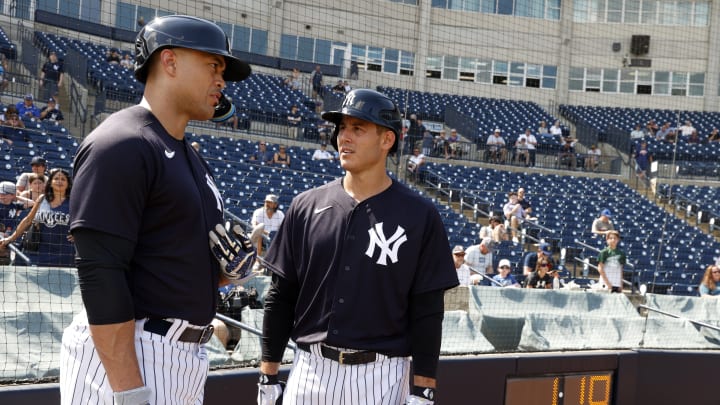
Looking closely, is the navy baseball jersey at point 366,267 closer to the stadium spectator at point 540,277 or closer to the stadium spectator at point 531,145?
the stadium spectator at point 540,277

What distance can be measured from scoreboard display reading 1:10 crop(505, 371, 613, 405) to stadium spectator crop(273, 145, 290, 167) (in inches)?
358

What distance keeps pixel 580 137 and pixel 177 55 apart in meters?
25.1

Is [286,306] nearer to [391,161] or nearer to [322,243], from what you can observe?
[322,243]

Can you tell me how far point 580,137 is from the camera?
1018 inches

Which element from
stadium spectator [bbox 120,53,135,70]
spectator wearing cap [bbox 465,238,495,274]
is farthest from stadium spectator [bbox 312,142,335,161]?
spectator wearing cap [bbox 465,238,495,274]

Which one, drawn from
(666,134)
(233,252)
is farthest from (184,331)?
(666,134)

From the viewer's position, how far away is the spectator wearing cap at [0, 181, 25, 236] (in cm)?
651

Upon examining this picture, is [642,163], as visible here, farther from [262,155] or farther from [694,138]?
[262,155]

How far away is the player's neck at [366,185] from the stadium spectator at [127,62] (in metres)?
13.1

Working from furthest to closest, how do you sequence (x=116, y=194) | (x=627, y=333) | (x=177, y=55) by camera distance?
(x=627, y=333)
(x=177, y=55)
(x=116, y=194)

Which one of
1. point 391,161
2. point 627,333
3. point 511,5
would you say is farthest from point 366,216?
point 511,5

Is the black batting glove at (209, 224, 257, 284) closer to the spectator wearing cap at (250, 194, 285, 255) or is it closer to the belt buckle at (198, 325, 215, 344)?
the belt buckle at (198, 325, 215, 344)

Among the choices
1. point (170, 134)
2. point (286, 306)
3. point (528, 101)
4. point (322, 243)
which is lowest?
point (286, 306)

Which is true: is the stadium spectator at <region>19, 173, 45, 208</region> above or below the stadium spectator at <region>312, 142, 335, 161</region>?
below
